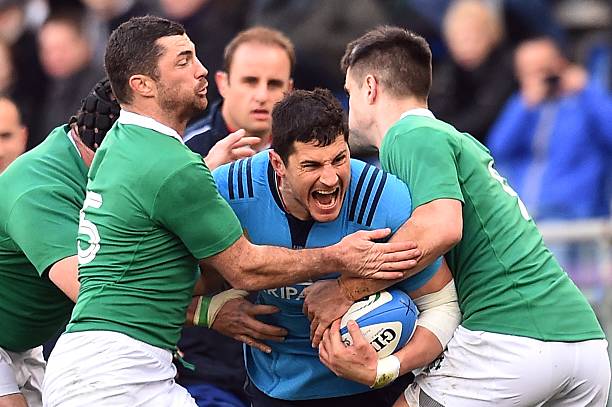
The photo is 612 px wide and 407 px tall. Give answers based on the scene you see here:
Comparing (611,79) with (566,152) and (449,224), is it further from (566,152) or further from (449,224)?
(449,224)

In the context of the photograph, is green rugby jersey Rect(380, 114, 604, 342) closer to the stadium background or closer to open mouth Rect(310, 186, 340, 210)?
open mouth Rect(310, 186, 340, 210)

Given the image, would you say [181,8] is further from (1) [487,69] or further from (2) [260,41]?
(2) [260,41]

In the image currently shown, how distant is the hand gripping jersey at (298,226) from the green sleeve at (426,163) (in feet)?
0.24

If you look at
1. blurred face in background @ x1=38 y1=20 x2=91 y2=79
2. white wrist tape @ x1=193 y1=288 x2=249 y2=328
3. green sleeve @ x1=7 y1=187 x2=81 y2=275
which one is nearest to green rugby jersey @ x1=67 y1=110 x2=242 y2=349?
green sleeve @ x1=7 y1=187 x2=81 y2=275

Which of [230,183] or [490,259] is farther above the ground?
[230,183]

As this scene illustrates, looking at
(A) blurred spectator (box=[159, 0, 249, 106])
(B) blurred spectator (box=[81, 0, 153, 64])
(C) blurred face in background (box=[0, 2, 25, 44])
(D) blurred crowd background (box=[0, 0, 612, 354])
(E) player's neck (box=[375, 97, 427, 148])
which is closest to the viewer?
(E) player's neck (box=[375, 97, 427, 148])

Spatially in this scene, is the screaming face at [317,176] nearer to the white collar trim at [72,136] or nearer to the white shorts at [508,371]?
the white shorts at [508,371]

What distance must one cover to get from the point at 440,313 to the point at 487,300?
192 millimetres

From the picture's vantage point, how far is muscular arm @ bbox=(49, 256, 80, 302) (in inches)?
210

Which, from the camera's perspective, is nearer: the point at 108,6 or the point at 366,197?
the point at 366,197

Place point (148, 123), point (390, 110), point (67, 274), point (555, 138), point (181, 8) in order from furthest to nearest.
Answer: point (181, 8)
point (555, 138)
point (390, 110)
point (67, 274)
point (148, 123)

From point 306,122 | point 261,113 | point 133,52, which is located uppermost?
point 133,52

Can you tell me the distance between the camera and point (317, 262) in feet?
17.0

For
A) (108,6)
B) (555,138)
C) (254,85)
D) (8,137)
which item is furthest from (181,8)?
(8,137)
